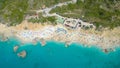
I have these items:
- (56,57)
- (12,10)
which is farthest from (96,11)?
(12,10)

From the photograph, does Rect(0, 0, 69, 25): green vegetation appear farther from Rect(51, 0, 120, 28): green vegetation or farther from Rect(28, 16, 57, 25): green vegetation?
Rect(51, 0, 120, 28): green vegetation

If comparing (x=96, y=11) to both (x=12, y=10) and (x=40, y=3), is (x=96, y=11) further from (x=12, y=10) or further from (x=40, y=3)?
(x=12, y=10)

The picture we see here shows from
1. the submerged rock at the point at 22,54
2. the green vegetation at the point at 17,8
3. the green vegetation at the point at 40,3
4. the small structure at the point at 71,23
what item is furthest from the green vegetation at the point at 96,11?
the submerged rock at the point at 22,54

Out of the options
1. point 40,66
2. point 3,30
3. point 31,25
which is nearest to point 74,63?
point 40,66

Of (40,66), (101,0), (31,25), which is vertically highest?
(101,0)

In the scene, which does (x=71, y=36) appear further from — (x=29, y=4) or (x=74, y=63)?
(x=29, y=4)

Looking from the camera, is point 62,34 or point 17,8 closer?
point 62,34
